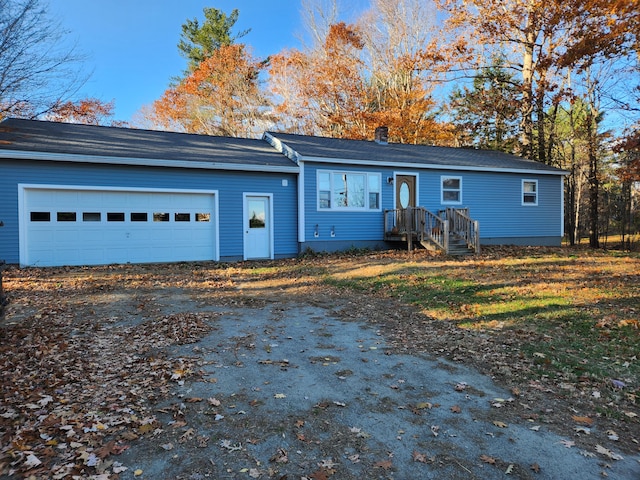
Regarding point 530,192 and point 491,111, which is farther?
point 491,111

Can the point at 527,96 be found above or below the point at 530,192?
above

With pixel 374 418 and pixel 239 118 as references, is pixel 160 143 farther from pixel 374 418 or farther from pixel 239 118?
pixel 239 118

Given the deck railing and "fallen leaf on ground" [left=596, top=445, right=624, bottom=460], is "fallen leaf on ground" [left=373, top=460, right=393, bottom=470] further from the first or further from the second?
the deck railing

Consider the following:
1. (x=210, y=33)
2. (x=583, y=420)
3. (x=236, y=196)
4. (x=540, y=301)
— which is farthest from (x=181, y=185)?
(x=210, y=33)

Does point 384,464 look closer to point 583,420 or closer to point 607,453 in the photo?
point 607,453

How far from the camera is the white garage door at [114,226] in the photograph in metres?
10.5

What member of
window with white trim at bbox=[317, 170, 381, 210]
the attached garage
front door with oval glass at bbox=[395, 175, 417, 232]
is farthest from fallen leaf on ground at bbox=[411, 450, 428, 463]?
front door with oval glass at bbox=[395, 175, 417, 232]

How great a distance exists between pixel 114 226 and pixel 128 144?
2712 millimetres

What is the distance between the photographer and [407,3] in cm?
2425

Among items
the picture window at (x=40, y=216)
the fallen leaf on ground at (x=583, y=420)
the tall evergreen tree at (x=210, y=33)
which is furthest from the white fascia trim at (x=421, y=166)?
the tall evergreen tree at (x=210, y=33)

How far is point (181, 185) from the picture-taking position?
1190 cm

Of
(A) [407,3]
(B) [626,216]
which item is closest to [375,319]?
(B) [626,216]

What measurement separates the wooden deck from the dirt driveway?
676 centimetres

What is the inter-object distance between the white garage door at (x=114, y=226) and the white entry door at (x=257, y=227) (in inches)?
40.0
